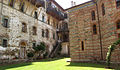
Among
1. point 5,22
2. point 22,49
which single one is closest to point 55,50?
point 22,49

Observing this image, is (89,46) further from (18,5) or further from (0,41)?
(18,5)

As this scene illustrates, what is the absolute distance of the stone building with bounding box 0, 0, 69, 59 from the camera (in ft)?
47.7

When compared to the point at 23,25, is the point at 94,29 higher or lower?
lower

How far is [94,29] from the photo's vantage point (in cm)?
1342

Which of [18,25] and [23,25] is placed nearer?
[18,25]

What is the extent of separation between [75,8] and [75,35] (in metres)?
4.06

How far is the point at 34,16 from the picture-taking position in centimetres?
2045

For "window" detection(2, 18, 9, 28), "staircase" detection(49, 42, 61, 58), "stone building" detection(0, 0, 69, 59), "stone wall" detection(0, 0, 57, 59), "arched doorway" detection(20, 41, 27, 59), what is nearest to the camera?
"stone building" detection(0, 0, 69, 59)

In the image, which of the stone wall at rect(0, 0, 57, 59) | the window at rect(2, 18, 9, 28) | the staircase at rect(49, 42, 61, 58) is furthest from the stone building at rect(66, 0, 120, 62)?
the staircase at rect(49, 42, 61, 58)

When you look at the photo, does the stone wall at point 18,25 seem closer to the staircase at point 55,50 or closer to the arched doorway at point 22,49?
the arched doorway at point 22,49

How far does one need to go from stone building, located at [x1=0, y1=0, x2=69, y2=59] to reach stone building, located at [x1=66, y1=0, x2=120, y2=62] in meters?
7.98

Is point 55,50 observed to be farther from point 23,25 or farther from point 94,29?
point 94,29

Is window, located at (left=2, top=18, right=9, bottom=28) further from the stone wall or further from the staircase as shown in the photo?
the staircase

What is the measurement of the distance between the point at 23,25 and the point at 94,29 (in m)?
11.8
